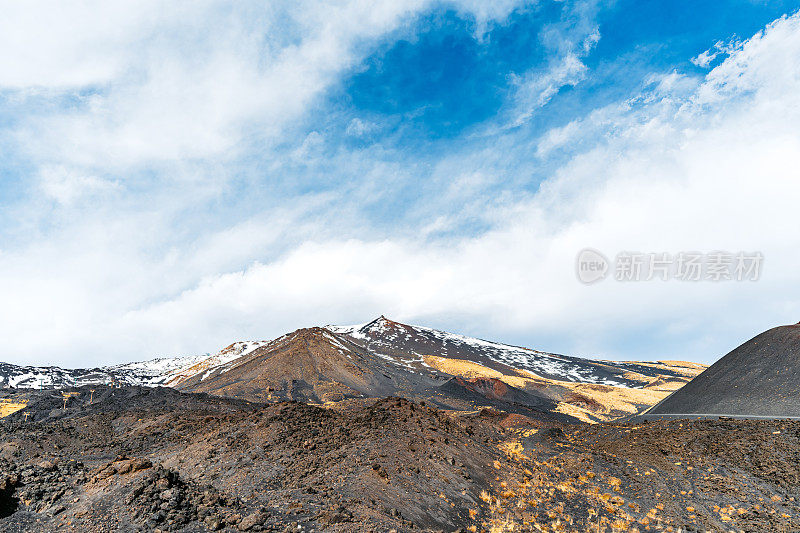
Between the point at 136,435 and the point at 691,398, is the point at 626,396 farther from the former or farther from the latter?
the point at 136,435

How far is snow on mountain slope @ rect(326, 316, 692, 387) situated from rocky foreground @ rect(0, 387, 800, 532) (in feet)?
340

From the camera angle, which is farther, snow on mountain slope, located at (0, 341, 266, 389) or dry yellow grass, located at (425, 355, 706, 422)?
snow on mountain slope, located at (0, 341, 266, 389)

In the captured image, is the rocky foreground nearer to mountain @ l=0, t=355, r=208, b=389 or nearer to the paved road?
the paved road

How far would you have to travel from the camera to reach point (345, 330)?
194 metres

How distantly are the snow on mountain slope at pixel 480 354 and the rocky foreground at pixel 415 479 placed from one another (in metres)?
103

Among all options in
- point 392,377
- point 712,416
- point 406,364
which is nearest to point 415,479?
point 712,416

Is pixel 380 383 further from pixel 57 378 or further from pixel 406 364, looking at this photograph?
pixel 57 378

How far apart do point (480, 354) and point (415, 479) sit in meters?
156

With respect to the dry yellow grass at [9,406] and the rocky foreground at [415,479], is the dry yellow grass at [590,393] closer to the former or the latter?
the rocky foreground at [415,479]

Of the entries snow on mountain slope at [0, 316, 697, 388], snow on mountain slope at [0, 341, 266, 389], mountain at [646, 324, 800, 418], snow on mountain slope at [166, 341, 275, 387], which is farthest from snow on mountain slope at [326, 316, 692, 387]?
mountain at [646, 324, 800, 418]

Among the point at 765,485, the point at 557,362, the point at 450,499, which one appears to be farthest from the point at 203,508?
the point at 557,362

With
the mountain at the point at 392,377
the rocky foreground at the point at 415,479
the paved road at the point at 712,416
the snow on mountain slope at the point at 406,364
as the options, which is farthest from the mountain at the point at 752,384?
the snow on mountain slope at the point at 406,364

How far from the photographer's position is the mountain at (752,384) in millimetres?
30422

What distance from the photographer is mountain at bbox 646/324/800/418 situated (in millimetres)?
30422
